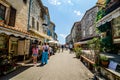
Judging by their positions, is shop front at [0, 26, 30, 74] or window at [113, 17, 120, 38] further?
window at [113, 17, 120, 38]

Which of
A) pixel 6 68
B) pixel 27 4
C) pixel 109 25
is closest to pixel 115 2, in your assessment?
pixel 109 25

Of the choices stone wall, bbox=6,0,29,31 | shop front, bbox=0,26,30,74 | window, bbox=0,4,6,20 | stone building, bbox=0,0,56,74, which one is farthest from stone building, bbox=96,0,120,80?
stone wall, bbox=6,0,29,31

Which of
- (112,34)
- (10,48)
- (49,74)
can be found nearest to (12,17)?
(10,48)

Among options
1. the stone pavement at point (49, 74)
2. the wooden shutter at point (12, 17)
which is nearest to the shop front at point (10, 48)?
the stone pavement at point (49, 74)

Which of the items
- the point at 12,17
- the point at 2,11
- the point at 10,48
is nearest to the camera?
the point at 2,11

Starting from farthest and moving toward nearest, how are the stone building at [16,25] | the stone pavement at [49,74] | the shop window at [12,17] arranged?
the shop window at [12,17], the stone building at [16,25], the stone pavement at [49,74]

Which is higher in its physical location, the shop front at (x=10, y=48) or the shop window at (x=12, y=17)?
the shop window at (x=12, y=17)

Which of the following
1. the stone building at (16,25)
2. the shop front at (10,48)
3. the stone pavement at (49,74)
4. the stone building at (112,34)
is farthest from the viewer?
the stone building at (16,25)

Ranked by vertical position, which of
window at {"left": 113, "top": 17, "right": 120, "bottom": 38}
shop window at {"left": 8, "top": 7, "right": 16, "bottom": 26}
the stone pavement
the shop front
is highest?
shop window at {"left": 8, "top": 7, "right": 16, "bottom": 26}

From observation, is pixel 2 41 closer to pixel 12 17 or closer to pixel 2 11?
pixel 2 11

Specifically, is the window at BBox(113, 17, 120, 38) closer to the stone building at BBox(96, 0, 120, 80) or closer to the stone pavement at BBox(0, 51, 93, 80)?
the stone building at BBox(96, 0, 120, 80)

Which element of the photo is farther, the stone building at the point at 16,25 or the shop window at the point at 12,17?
the shop window at the point at 12,17

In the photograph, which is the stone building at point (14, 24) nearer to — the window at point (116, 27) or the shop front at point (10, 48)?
the shop front at point (10, 48)

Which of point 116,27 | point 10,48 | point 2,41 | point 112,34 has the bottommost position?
point 10,48
